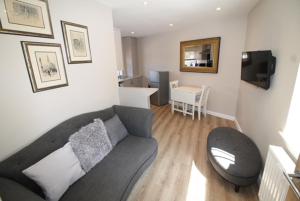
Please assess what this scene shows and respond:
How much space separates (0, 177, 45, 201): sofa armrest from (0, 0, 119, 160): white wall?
0.33 m

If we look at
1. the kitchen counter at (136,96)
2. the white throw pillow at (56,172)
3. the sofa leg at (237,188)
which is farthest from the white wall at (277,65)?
the white throw pillow at (56,172)

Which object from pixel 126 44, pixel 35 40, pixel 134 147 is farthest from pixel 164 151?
pixel 126 44

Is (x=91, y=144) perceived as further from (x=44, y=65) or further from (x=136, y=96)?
(x=136, y=96)

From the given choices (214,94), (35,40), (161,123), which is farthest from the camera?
(214,94)

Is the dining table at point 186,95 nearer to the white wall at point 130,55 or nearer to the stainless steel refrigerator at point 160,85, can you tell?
the stainless steel refrigerator at point 160,85

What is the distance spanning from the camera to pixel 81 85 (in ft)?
6.33

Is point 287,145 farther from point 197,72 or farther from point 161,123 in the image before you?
point 197,72

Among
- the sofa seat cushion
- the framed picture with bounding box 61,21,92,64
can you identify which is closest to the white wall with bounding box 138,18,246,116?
the sofa seat cushion

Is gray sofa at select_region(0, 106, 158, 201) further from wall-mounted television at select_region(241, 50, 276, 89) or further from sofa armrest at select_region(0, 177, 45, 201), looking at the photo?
wall-mounted television at select_region(241, 50, 276, 89)

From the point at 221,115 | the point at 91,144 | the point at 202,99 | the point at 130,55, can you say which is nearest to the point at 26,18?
the point at 91,144

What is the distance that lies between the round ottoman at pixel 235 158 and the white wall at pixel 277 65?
0.21 metres

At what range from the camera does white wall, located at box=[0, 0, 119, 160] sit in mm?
1236

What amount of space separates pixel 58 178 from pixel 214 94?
3.73 m

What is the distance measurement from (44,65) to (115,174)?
4.56 ft
